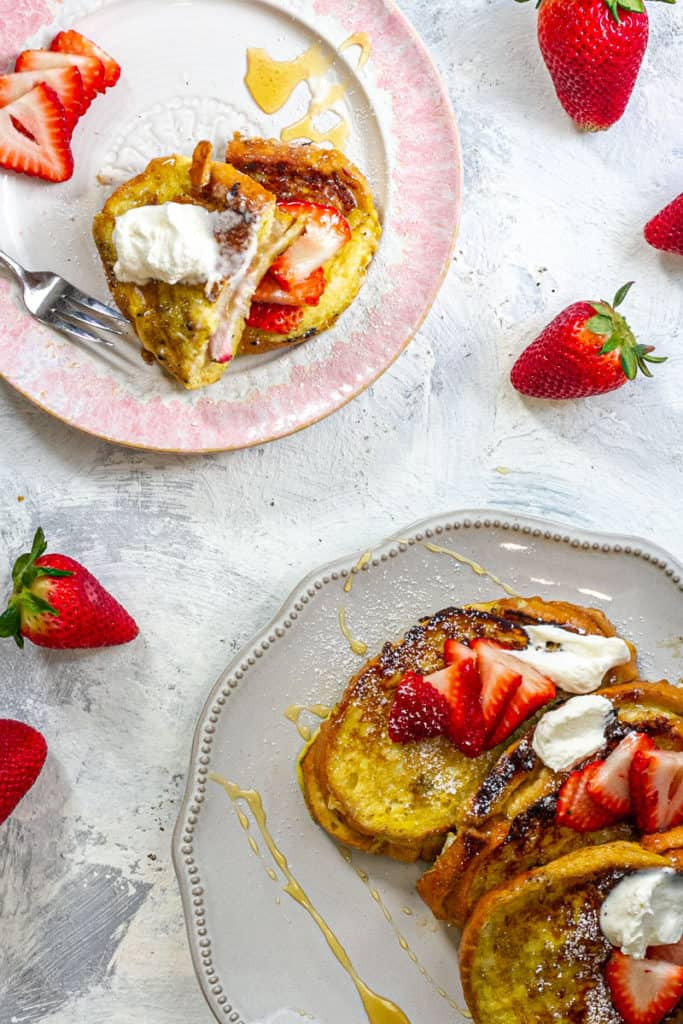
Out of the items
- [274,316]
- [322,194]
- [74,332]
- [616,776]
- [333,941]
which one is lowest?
[333,941]

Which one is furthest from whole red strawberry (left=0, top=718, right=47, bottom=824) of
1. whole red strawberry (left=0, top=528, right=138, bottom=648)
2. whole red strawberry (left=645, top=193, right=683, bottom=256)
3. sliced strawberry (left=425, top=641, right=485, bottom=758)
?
whole red strawberry (left=645, top=193, right=683, bottom=256)

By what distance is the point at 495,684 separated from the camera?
194 cm

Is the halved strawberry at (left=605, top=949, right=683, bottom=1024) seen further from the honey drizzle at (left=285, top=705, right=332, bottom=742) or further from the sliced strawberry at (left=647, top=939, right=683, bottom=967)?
the honey drizzle at (left=285, top=705, right=332, bottom=742)

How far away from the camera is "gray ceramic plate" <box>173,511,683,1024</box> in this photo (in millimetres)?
2066

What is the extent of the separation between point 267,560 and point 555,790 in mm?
763

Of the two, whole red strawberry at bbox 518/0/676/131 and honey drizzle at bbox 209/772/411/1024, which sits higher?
whole red strawberry at bbox 518/0/676/131

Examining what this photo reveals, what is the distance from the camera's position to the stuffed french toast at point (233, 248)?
195cm

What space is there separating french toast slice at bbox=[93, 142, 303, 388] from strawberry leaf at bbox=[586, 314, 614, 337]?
63 centimetres

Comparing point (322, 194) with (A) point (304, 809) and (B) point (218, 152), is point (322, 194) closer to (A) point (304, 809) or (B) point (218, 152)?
(B) point (218, 152)

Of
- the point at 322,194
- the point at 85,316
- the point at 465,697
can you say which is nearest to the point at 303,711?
the point at 465,697

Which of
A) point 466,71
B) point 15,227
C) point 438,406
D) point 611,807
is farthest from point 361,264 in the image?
point 611,807

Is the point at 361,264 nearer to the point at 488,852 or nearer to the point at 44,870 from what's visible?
the point at 488,852

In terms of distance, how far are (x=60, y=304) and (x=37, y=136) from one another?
13.2 inches

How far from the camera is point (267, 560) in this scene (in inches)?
87.4
